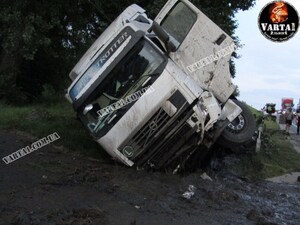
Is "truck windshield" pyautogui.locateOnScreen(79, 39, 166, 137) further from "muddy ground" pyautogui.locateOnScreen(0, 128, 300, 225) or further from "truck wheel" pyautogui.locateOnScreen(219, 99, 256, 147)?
"truck wheel" pyautogui.locateOnScreen(219, 99, 256, 147)

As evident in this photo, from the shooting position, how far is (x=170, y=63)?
7.35 meters

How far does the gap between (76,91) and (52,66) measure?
778 cm

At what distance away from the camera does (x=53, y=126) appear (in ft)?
34.5

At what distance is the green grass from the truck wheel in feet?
7.44

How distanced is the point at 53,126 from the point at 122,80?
11.6 ft

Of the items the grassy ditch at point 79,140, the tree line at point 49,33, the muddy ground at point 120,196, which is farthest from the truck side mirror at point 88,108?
the tree line at point 49,33

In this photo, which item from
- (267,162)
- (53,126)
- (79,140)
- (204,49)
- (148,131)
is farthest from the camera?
(267,162)

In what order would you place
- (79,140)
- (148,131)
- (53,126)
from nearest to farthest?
(148,131)
(79,140)
(53,126)

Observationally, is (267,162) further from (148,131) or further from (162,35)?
(162,35)

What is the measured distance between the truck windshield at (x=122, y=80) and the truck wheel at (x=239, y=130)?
211 centimetres

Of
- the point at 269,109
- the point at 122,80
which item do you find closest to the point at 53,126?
the point at 122,80

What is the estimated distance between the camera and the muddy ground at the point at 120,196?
17.5 ft

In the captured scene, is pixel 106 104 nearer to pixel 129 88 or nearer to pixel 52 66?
pixel 129 88

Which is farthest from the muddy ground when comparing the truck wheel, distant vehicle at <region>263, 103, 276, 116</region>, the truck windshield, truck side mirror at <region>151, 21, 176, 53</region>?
distant vehicle at <region>263, 103, 276, 116</region>
